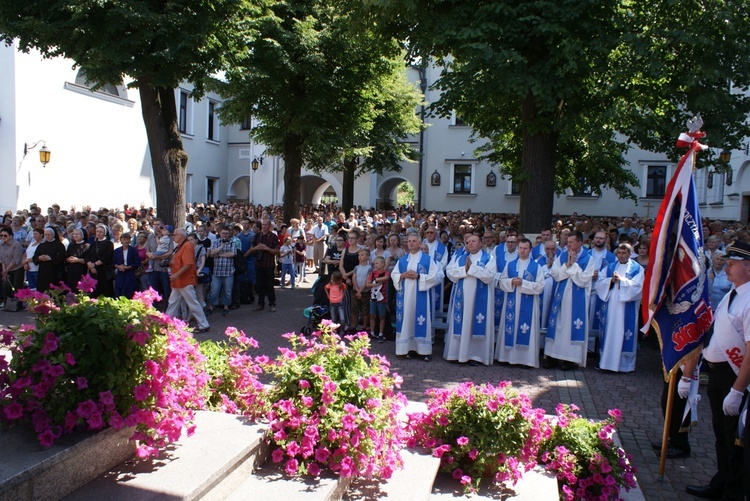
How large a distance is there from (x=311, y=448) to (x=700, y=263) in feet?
11.6

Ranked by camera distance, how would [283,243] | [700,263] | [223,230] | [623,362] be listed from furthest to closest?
[283,243], [223,230], [623,362], [700,263]

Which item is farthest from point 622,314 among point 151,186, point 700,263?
point 151,186

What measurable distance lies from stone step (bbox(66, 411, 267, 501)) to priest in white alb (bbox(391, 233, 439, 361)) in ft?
17.1

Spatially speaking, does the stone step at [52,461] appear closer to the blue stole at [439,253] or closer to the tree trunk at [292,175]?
the blue stole at [439,253]

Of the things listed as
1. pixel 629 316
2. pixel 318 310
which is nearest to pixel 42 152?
pixel 318 310

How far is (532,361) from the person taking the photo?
8.84 m

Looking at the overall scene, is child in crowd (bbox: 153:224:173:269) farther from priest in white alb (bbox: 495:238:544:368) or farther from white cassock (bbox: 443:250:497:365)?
priest in white alb (bbox: 495:238:544:368)

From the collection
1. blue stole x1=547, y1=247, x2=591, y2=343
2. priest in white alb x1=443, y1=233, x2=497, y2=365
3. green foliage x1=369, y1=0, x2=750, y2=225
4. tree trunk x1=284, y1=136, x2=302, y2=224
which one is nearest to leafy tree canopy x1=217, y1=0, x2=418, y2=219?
tree trunk x1=284, y1=136, x2=302, y2=224

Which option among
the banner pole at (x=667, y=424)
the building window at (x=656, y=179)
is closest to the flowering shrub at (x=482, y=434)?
the banner pole at (x=667, y=424)

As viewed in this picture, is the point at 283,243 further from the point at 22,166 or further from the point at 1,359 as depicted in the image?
the point at 1,359

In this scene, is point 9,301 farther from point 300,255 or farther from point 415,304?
point 415,304

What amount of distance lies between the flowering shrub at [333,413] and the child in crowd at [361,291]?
20.0 ft

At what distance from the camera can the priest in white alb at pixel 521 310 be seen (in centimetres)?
883

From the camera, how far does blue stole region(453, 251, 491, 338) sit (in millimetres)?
8961
